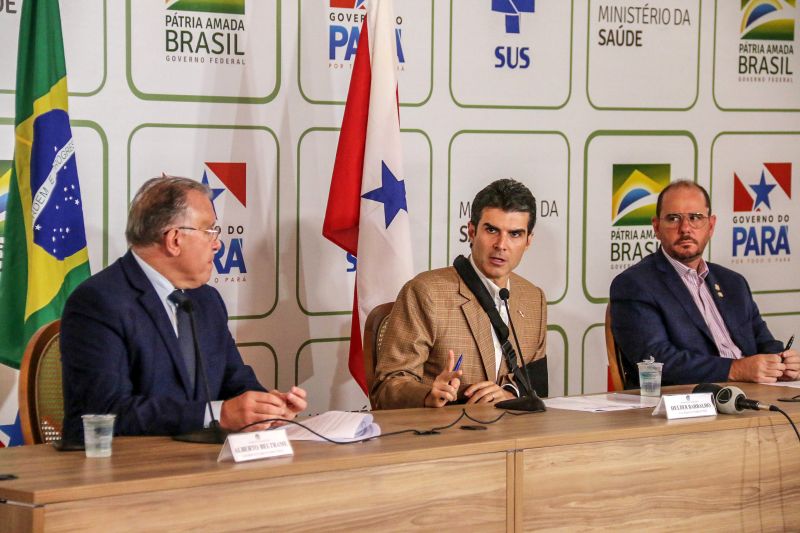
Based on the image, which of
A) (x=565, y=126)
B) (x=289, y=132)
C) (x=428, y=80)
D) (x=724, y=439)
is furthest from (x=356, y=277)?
(x=724, y=439)

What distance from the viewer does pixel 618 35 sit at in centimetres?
529

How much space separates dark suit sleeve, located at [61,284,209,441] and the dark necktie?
11cm

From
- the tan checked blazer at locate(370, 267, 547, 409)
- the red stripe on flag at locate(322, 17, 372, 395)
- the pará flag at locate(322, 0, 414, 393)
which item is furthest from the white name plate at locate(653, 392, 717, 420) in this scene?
the red stripe on flag at locate(322, 17, 372, 395)

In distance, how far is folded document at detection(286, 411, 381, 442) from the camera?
2697 millimetres

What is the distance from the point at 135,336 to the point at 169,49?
5.67 feet

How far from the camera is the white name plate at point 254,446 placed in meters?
2.40

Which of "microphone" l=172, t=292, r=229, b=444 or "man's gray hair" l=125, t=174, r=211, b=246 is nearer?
"microphone" l=172, t=292, r=229, b=444

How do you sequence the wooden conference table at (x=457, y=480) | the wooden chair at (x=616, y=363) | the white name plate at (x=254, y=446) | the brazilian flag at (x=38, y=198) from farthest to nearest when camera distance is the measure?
the wooden chair at (x=616, y=363), the brazilian flag at (x=38, y=198), the white name plate at (x=254, y=446), the wooden conference table at (x=457, y=480)

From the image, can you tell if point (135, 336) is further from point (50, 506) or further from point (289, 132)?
point (289, 132)

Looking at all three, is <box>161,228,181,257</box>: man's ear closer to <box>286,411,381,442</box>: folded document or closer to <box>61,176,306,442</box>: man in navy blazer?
<box>61,176,306,442</box>: man in navy blazer

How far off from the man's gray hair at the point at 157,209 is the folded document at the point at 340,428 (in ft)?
2.07

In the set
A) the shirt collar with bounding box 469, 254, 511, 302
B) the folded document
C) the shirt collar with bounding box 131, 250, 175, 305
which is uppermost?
the shirt collar with bounding box 131, 250, 175, 305

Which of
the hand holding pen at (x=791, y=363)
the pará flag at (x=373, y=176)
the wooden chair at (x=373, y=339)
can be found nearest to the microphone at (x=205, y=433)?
the wooden chair at (x=373, y=339)

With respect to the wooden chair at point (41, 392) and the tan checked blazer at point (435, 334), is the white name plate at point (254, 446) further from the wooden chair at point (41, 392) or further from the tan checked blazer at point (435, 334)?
the tan checked blazer at point (435, 334)
